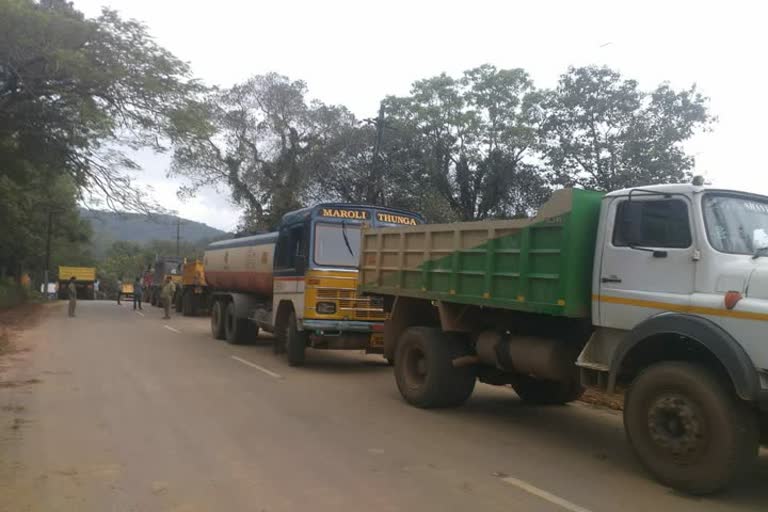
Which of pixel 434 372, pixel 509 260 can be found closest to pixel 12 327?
pixel 434 372

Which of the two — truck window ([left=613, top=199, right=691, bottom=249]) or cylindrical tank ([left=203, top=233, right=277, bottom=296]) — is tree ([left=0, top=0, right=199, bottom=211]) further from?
truck window ([left=613, top=199, right=691, bottom=249])

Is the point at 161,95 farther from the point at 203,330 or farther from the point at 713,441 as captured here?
the point at 713,441

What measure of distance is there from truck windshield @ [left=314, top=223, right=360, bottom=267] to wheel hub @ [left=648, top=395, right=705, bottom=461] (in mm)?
7311

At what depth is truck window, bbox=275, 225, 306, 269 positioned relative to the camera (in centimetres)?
1234

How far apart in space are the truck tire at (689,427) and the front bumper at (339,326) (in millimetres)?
6396

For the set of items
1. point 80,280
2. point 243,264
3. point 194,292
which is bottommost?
point 194,292

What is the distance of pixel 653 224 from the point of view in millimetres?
6000

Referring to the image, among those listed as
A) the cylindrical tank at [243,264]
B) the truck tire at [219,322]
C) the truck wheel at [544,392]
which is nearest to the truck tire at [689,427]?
the truck wheel at [544,392]

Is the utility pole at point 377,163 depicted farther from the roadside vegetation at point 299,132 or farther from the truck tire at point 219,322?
the truck tire at point 219,322

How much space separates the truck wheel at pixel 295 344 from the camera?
12.2m

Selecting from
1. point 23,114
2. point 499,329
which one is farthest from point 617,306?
point 23,114

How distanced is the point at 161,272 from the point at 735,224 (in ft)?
113

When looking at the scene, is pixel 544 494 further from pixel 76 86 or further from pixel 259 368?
pixel 76 86

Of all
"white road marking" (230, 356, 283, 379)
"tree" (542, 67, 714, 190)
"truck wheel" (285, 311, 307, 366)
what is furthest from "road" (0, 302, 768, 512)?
"tree" (542, 67, 714, 190)
